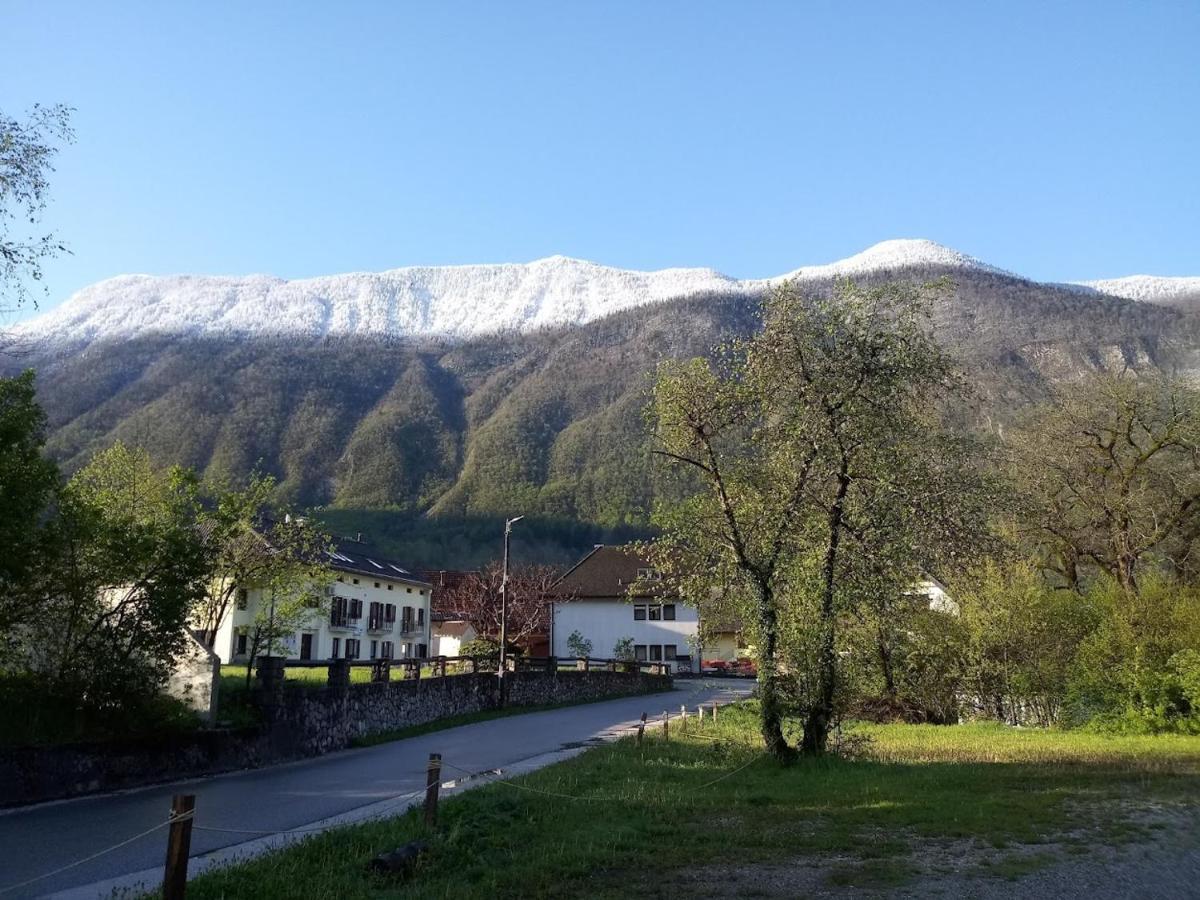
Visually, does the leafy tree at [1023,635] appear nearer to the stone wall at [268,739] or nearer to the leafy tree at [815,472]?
the leafy tree at [815,472]

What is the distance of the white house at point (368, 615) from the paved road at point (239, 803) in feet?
86.9

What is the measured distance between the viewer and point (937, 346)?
55.7 feet

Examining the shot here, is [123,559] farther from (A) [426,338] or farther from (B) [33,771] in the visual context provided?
(A) [426,338]

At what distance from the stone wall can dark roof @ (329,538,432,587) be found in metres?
21.3

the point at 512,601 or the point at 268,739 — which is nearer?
the point at 268,739

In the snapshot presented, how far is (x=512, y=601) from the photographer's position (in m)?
66.7

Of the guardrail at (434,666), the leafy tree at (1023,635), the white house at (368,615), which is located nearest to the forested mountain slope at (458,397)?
the white house at (368,615)

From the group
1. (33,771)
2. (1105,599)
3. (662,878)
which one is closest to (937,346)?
(662,878)

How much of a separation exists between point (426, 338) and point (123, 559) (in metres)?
177

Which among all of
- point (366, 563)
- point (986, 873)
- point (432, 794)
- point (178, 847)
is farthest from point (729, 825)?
point (366, 563)

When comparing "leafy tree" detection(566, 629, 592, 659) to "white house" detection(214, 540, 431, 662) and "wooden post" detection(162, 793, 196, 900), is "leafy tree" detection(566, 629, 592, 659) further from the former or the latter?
"wooden post" detection(162, 793, 196, 900)

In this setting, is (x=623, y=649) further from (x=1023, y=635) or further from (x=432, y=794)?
(x=432, y=794)

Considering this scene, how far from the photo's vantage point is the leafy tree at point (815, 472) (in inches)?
640

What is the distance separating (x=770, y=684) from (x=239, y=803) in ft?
29.2
